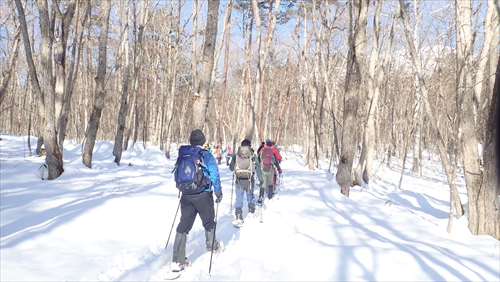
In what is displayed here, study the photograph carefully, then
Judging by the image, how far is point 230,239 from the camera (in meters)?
5.74

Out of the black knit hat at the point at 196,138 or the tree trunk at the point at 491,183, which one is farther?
the tree trunk at the point at 491,183

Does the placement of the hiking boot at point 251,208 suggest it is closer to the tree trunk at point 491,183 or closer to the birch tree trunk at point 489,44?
the tree trunk at point 491,183

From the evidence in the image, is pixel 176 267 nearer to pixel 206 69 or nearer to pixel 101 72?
pixel 206 69

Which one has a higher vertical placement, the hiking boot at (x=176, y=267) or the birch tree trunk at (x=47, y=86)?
the birch tree trunk at (x=47, y=86)

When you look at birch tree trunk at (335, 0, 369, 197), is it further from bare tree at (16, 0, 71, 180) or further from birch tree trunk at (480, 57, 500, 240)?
bare tree at (16, 0, 71, 180)

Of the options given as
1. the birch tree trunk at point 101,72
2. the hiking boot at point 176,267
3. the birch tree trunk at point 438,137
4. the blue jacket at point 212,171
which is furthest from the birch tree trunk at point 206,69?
the birch tree trunk at point 101,72

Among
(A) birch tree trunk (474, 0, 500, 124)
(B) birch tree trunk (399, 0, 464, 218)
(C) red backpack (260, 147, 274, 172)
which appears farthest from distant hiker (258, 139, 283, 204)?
(A) birch tree trunk (474, 0, 500, 124)

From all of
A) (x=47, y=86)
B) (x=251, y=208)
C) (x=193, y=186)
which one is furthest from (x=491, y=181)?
(x=47, y=86)

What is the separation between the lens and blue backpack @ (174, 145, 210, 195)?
4.32 m

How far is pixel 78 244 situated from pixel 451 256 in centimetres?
533

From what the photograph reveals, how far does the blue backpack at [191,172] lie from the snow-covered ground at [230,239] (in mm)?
1149

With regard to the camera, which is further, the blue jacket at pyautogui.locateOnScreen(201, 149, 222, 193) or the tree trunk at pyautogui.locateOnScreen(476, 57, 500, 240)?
the tree trunk at pyautogui.locateOnScreen(476, 57, 500, 240)

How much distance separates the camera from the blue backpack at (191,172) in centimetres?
432

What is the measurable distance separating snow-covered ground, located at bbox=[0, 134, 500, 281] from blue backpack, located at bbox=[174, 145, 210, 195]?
1149 mm
